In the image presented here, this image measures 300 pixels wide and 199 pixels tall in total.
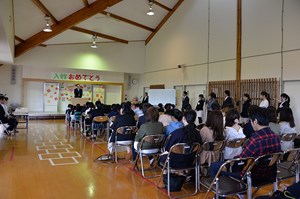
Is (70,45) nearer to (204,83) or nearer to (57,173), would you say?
(204,83)

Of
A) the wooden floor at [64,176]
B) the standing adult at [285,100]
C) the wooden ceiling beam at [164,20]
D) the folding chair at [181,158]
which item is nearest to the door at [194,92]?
the standing adult at [285,100]

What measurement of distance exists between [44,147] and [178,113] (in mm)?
3693

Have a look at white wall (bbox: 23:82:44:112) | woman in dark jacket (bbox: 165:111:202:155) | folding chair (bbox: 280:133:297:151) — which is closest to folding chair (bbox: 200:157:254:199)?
woman in dark jacket (bbox: 165:111:202:155)

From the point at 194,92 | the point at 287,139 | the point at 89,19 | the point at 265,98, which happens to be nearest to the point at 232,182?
the point at 287,139

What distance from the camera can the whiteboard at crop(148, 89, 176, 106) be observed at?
36.6 ft

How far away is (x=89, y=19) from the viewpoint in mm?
9766

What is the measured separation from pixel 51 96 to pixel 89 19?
17.4 feet

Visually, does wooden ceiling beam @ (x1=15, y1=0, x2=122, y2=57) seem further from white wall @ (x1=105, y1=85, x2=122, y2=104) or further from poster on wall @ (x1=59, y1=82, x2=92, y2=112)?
white wall @ (x1=105, y1=85, x2=122, y2=104)

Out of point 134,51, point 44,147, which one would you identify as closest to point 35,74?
point 134,51

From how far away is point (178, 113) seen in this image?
4.04m

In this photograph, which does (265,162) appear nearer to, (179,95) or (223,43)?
(223,43)

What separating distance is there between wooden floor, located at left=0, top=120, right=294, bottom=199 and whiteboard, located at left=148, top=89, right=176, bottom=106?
19.4ft

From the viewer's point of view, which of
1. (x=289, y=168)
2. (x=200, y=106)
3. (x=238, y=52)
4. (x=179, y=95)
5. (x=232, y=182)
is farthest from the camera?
(x=179, y=95)

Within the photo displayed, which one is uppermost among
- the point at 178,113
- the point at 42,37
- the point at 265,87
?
the point at 42,37
